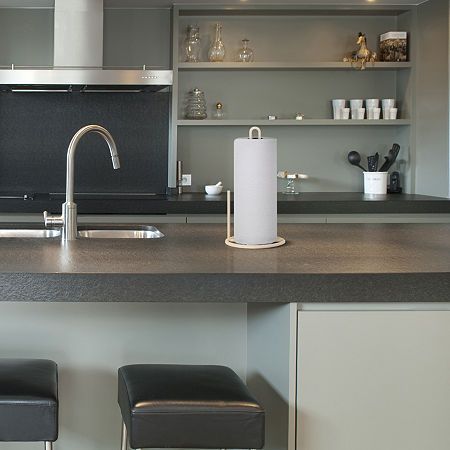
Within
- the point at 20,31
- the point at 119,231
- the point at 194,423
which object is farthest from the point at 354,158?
the point at 194,423

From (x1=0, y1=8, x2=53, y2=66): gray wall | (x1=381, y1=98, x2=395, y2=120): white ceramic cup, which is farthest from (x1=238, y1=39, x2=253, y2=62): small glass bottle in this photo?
(x1=0, y1=8, x2=53, y2=66): gray wall

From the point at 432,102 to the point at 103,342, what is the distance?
10.9ft

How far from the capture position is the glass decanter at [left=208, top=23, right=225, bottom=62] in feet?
17.2

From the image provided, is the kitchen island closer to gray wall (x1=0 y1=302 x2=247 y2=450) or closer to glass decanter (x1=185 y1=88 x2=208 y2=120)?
Answer: gray wall (x1=0 y1=302 x2=247 y2=450)

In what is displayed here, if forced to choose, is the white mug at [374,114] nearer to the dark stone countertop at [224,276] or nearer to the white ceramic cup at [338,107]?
the white ceramic cup at [338,107]

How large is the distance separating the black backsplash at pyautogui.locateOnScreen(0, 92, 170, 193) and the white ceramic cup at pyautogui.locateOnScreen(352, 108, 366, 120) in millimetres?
1198

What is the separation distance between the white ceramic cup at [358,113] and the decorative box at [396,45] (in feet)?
1.18

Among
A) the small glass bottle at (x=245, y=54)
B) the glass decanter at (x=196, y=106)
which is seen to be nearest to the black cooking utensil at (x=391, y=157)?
the small glass bottle at (x=245, y=54)

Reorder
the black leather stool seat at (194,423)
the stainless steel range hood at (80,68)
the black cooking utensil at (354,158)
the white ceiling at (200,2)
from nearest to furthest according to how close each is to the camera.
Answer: the black leather stool seat at (194,423)
the stainless steel range hood at (80,68)
the white ceiling at (200,2)
the black cooking utensil at (354,158)

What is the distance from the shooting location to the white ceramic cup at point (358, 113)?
5355mm

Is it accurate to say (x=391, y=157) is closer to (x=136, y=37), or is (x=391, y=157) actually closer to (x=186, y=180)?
(x=186, y=180)

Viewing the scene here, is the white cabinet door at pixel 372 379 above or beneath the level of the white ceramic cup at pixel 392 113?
beneath

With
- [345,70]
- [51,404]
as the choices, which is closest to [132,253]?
[51,404]

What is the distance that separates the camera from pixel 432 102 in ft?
17.2
